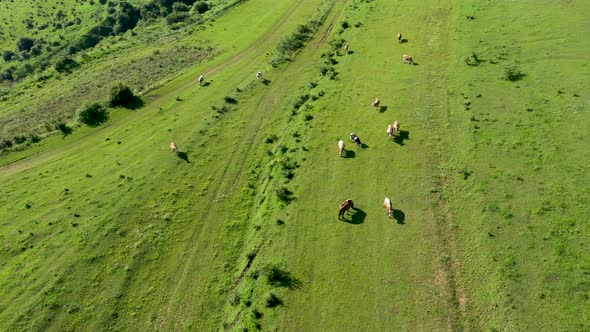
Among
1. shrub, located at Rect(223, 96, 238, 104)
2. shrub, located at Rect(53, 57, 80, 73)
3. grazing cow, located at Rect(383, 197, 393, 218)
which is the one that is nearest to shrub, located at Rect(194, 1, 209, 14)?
shrub, located at Rect(53, 57, 80, 73)

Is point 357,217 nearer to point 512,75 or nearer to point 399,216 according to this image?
point 399,216

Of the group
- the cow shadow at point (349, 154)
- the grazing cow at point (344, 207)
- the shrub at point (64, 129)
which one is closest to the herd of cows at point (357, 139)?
the grazing cow at point (344, 207)

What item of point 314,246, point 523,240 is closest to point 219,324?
point 314,246

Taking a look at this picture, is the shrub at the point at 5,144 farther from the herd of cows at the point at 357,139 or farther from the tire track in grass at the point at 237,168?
the tire track in grass at the point at 237,168

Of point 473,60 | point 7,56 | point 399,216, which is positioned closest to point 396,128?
point 399,216

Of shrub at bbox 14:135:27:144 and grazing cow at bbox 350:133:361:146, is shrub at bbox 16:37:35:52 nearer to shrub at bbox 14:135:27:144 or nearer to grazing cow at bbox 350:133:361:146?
shrub at bbox 14:135:27:144

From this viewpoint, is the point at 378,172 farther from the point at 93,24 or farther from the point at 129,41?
the point at 93,24

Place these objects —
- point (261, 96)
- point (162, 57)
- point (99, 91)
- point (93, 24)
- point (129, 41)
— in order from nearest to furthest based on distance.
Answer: point (261, 96) → point (99, 91) → point (162, 57) → point (129, 41) → point (93, 24)
